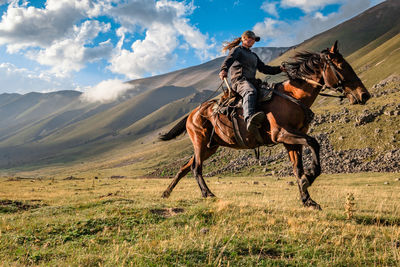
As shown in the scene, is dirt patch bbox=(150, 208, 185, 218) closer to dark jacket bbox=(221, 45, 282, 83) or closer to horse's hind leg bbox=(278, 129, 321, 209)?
horse's hind leg bbox=(278, 129, 321, 209)

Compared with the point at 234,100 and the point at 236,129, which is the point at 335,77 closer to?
the point at 234,100

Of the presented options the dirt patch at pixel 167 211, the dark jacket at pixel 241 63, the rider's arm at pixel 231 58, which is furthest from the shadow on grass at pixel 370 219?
the rider's arm at pixel 231 58

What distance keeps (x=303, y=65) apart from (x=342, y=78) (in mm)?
1323

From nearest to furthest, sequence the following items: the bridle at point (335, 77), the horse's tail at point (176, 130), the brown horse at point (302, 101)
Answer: the brown horse at point (302, 101) → the bridle at point (335, 77) → the horse's tail at point (176, 130)

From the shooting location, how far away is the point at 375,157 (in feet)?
126

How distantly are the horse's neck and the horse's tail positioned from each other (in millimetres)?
5349

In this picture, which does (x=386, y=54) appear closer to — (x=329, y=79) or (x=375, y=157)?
(x=375, y=157)

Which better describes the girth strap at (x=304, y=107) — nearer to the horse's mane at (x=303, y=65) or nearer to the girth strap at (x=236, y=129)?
the horse's mane at (x=303, y=65)

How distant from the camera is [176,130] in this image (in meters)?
13.0

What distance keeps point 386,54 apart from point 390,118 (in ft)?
286

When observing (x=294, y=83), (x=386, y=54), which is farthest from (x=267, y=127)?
(x=386, y=54)

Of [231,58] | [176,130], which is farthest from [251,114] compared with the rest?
[176,130]

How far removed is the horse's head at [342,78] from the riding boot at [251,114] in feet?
6.97

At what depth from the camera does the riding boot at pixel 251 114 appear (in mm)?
8258
